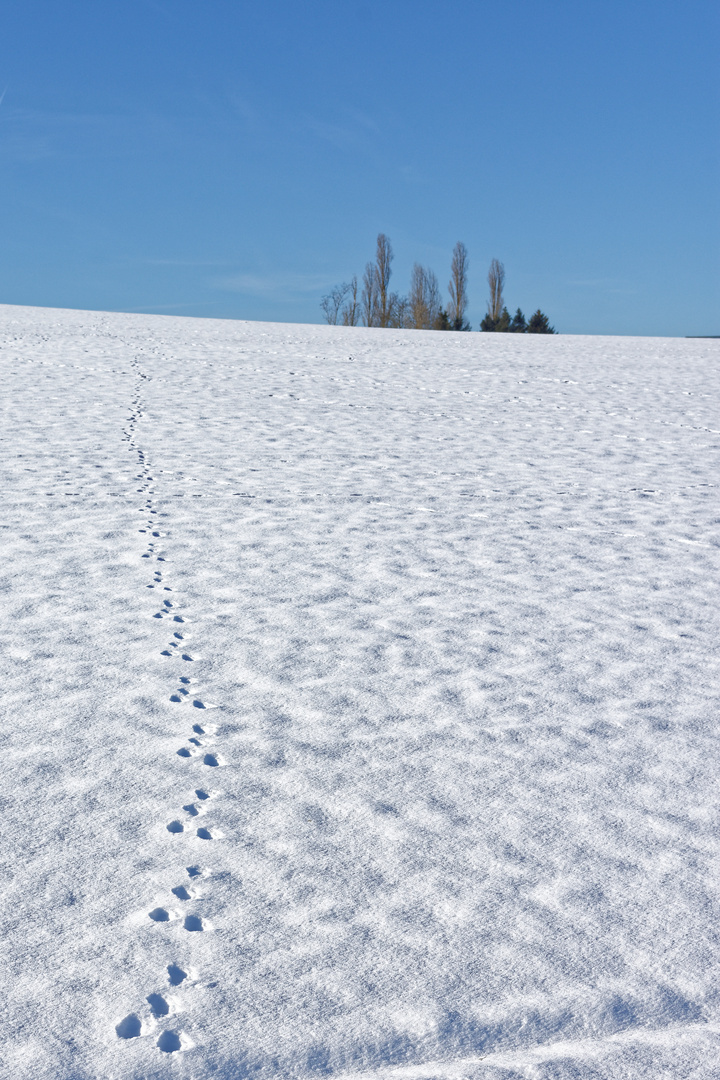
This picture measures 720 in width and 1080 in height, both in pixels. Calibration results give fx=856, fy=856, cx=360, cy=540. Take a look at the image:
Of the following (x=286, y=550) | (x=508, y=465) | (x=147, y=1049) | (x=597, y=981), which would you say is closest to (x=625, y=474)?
(x=508, y=465)

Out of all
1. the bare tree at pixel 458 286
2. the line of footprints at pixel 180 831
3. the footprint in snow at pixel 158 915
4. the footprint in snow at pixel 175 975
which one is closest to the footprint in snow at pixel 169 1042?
the line of footprints at pixel 180 831

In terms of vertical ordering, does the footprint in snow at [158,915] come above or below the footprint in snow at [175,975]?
above

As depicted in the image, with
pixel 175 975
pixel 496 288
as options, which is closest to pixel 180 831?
pixel 175 975

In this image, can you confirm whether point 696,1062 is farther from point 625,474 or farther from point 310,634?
point 625,474

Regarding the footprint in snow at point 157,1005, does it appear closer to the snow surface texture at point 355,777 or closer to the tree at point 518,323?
the snow surface texture at point 355,777

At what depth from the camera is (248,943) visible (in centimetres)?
180

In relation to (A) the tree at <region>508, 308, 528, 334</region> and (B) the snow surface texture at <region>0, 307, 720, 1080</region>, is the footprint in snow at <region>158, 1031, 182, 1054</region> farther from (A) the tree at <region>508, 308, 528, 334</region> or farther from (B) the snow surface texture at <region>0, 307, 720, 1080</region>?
(A) the tree at <region>508, 308, 528, 334</region>

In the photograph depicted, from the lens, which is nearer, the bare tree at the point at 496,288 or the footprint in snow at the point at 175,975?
the footprint in snow at the point at 175,975

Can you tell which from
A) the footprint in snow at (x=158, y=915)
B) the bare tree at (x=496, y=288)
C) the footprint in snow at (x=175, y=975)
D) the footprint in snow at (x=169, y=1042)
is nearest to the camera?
the footprint in snow at (x=169, y=1042)

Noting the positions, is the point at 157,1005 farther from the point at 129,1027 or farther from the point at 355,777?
the point at 355,777

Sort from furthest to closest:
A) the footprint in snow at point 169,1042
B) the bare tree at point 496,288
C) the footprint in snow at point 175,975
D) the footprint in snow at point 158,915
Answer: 1. the bare tree at point 496,288
2. the footprint in snow at point 158,915
3. the footprint in snow at point 175,975
4. the footprint in snow at point 169,1042

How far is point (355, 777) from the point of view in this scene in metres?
2.41

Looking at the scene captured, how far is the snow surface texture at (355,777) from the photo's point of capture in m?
1.63

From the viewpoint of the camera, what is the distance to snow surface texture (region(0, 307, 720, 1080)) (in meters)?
1.63
